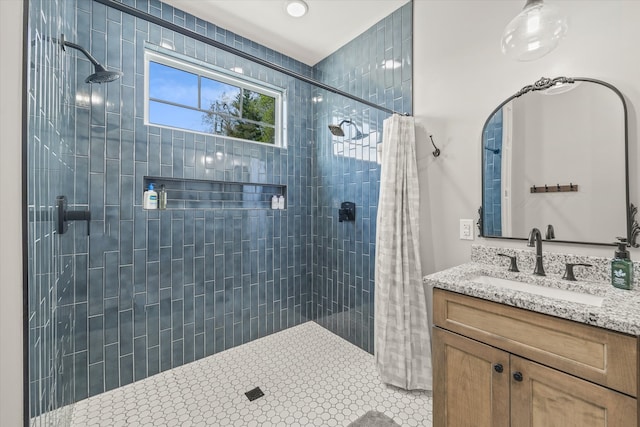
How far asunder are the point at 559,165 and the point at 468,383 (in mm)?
1165

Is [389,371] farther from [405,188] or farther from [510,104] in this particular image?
[510,104]

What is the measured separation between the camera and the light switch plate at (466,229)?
1.72 meters

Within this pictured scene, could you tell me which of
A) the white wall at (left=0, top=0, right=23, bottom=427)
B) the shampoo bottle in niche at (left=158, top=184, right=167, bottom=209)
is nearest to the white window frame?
the shampoo bottle in niche at (left=158, top=184, right=167, bottom=209)

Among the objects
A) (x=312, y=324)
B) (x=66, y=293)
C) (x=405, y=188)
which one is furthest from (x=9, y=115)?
(x=312, y=324)

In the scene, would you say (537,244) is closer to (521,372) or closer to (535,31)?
(521,372)

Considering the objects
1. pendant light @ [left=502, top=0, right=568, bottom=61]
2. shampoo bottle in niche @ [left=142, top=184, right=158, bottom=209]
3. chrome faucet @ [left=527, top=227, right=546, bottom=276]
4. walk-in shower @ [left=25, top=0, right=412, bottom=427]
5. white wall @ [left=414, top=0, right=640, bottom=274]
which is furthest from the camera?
shampoo bottle in niche @ [left=142, top=184, right=158, bottom=209]

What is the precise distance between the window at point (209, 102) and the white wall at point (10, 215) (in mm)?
1602

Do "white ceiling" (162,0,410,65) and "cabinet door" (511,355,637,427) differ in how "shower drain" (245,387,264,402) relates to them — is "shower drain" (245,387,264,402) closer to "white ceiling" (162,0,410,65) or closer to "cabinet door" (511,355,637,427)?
"cabinet door" (511,355,637,427)

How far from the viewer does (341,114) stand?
266cm

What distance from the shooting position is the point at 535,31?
1096 millimetres

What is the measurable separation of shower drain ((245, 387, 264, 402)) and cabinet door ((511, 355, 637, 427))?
146 centimetres

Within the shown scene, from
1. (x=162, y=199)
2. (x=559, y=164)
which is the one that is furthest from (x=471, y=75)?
(x=162, y=199)

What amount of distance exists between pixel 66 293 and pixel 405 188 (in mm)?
2146

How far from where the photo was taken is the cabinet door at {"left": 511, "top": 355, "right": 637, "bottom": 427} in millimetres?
854
